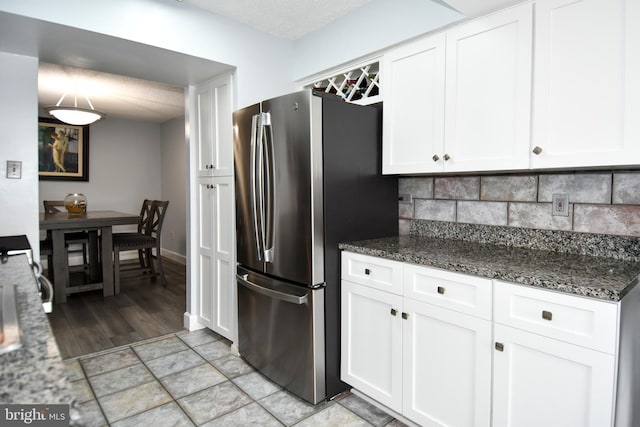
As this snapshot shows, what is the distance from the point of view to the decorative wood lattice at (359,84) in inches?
95.1

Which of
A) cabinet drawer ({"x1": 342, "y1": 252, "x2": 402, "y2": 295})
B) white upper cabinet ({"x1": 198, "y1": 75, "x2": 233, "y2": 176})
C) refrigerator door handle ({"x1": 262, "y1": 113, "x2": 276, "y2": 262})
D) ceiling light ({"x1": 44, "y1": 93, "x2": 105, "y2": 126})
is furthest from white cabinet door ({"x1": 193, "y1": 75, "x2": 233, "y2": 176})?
ceiling light ({"x1": 44, "y1": 93, "x2": 105, "y2": 126})

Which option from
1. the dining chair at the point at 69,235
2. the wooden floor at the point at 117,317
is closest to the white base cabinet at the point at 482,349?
the wooden floor at the point at 117,317

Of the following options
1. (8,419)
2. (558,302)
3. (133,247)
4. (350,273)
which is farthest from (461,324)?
(133,247)

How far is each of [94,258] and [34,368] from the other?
4.57m

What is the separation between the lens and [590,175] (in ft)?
5.64

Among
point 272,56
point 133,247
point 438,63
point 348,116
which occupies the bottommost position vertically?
point 133,247

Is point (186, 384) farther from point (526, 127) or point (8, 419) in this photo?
point (526, 127)

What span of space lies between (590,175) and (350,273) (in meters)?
1.25

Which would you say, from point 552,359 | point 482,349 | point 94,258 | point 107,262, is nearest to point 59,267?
point 107,262

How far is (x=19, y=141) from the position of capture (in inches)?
95.3

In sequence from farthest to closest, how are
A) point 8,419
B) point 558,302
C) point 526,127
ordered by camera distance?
point 526,127 → point 558,302 → point 8,419

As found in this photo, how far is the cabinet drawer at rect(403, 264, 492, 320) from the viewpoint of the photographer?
149 cm

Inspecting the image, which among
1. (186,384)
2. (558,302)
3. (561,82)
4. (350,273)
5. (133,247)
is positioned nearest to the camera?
(558,302)

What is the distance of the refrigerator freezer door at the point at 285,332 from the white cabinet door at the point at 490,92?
1088 millimetres
